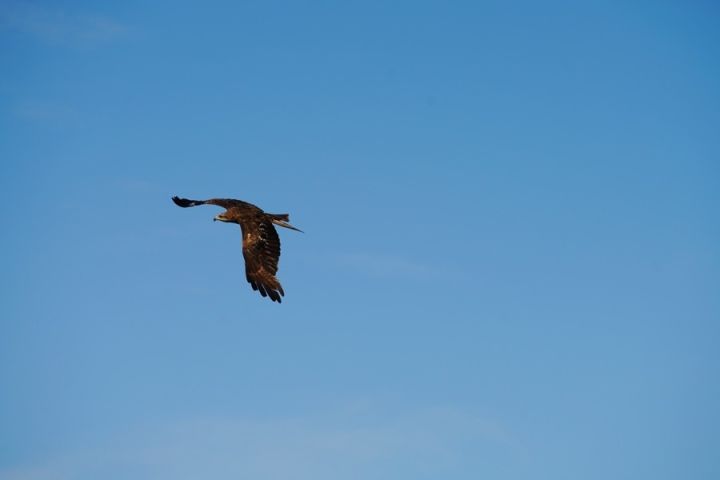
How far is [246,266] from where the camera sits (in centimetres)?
4288

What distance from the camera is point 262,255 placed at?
1697 inches

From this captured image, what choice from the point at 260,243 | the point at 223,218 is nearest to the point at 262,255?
the point at 260,243

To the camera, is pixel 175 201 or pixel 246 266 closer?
pixel 246 266

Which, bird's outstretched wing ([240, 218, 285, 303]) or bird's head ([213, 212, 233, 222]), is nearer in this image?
bird's outstretched wing ([240, 218, 285, 303])

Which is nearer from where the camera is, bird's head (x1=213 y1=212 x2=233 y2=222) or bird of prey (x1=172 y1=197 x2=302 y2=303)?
bird of prey (x1=172 y1=197 x2=302 y2=303)

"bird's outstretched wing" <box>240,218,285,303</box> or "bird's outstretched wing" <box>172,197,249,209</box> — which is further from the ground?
"bird's outstretched wing" <box>172,197,249,209</box>

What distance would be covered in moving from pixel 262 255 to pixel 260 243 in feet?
1.43

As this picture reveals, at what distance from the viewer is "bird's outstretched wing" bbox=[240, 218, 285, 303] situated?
42562 mm

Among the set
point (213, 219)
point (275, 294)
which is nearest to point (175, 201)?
point (213, 219)

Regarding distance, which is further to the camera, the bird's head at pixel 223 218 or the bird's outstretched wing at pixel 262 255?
the bird's head at pixel 223 218

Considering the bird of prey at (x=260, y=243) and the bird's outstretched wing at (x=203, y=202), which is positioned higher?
the bird's outstretched wing at (x=203, y=202)

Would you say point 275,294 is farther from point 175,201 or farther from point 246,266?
→ point 175,201

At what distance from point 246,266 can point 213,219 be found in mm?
2776

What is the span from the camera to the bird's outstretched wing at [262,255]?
4256 cm
